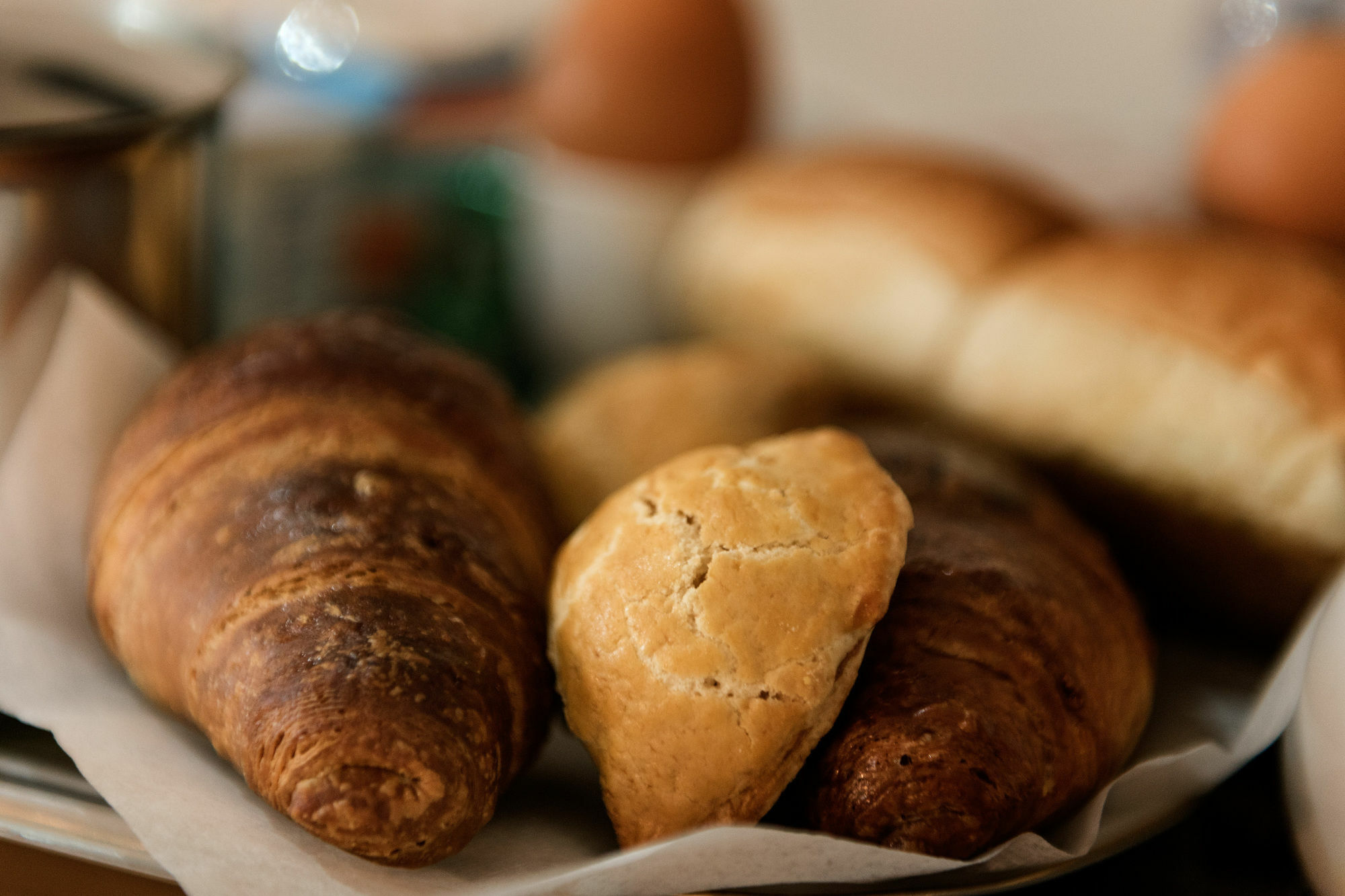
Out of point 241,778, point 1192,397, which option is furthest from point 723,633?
point 1192,397

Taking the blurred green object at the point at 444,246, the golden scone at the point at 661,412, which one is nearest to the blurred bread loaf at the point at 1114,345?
the golden scone at the point at 661,412

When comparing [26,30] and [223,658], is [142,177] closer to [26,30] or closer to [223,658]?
[26,30]

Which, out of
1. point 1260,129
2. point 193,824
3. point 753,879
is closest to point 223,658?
point 193,824

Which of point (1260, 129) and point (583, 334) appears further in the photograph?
point (583, 334)

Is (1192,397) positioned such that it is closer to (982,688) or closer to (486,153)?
(982,688)

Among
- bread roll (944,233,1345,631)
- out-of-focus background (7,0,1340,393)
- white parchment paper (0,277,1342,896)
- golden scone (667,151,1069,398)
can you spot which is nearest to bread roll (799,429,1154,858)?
white parchment paper (0,277,1342,896)

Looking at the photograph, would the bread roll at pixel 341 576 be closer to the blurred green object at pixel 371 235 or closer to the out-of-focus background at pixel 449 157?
the out-of-focus background at pixel 449 157

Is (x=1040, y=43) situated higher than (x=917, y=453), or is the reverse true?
(x=1040, y=43)

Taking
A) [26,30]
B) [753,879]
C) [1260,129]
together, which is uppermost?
[26,30]
